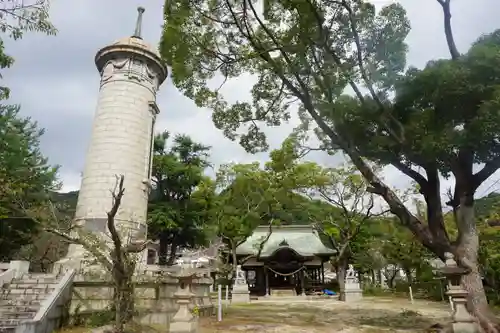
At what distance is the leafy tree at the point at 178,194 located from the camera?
2279 cm

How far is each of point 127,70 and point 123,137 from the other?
2.80 m

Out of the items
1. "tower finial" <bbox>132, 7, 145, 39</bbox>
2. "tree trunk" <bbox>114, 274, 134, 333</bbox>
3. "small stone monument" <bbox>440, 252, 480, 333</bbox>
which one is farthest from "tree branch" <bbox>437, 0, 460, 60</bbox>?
"tower finial" <bbox>132, 7, 145, 39</bbox>

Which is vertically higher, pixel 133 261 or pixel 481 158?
pixel 481 158

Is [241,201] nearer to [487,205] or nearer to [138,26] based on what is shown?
[138,26]

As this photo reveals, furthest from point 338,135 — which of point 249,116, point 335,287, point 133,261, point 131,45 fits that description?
point 335,287

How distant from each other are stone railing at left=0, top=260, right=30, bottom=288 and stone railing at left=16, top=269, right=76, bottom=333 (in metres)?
1.69

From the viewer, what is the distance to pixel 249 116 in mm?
11781

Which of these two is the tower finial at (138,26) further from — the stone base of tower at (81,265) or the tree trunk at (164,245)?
the tree trunk at (164,245)

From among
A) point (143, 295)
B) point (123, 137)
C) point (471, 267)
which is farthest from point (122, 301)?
point (471, 267)

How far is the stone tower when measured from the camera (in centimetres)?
1277

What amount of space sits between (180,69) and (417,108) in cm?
670

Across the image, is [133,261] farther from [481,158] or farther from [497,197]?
[497,197]

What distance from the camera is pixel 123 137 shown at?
13.5 m

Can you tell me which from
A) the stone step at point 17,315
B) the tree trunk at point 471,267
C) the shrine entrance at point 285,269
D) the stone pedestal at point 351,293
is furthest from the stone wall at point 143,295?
the shrine entrance at point 285,269
